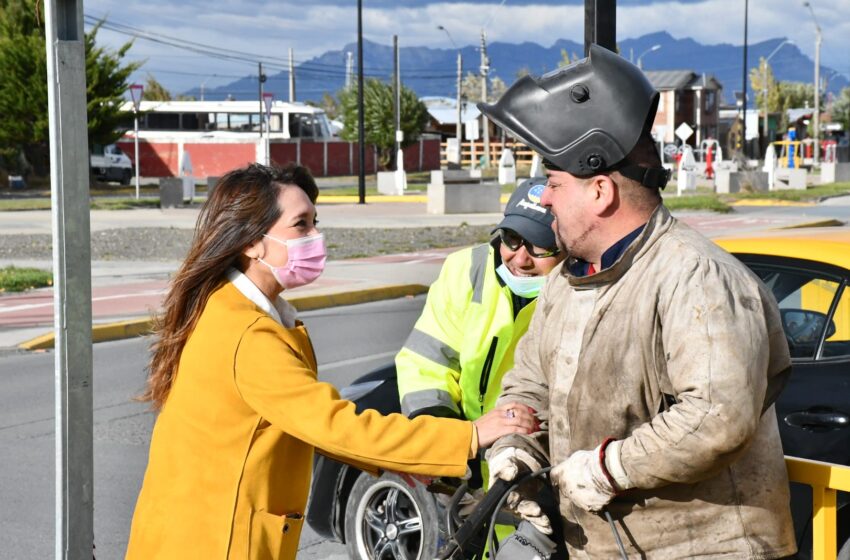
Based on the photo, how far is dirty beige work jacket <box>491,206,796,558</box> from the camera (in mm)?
2400

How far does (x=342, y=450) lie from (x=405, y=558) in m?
2.46

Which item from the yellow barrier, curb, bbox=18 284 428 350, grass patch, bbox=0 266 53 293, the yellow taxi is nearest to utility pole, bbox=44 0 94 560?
the yellow barrier

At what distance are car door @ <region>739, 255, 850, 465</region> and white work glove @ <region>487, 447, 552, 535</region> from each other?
2.00m

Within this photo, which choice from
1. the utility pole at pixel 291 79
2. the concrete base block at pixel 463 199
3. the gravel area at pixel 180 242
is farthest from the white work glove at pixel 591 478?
the utility pole at pixel 291 79

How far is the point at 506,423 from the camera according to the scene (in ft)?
9.51

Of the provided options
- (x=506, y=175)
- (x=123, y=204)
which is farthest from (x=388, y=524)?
(x=506, y=175)

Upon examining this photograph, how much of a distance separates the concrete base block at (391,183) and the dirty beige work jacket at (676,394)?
40.4 metres

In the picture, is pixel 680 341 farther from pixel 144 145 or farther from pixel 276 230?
pixel 144 145

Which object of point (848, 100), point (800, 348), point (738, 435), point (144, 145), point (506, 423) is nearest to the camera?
point (738, 435)

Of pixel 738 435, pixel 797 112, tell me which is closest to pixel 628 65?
pixel 738 435

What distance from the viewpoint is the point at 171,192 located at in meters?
33.6

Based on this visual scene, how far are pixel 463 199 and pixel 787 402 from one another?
2824 cm

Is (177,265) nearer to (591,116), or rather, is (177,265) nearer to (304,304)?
(304,304)

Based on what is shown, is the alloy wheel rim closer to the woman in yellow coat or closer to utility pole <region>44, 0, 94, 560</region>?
utility pole <region>44, 0, 94, 560</region>
